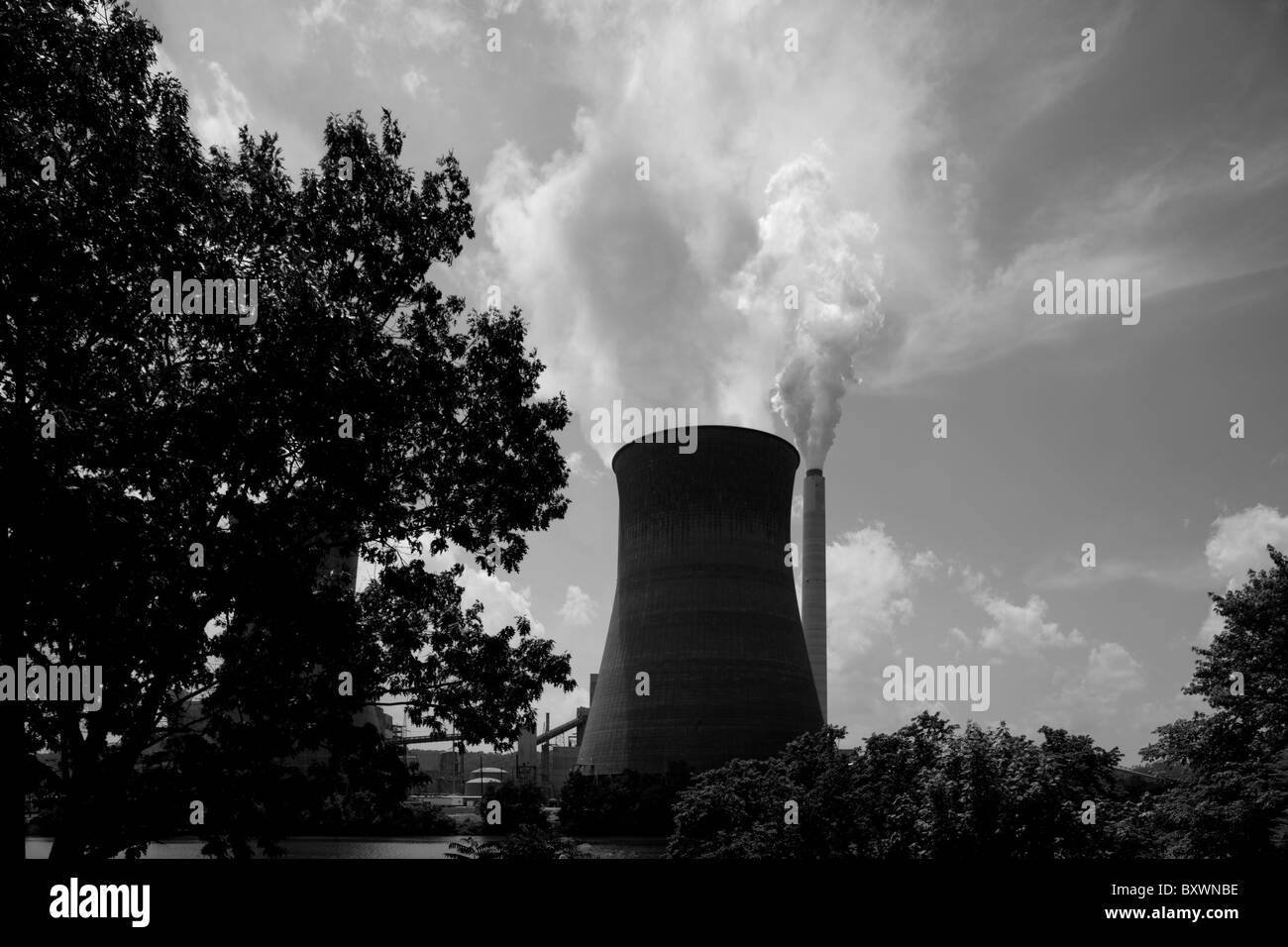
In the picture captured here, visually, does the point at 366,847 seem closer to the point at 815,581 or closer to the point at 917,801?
the point at 815,581

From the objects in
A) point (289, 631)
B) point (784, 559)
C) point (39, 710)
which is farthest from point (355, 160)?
point (784, 559)

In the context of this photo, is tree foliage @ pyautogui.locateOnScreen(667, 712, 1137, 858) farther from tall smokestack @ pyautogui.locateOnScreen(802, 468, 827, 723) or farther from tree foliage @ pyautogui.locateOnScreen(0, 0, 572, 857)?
tall smokestack @ pyautogui.locateOnScreen(802, 468, 827, 723)

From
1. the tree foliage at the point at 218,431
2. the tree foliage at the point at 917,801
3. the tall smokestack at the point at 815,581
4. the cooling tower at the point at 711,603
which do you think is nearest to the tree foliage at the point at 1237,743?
the tree foliage at the point at 917,801

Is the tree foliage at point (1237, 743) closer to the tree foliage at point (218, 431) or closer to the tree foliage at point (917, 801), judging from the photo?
the tree foliage at point (917, 801)

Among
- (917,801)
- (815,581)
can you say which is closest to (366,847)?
(815,581)

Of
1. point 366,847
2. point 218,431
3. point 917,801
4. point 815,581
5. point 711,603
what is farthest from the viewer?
point 815,581
